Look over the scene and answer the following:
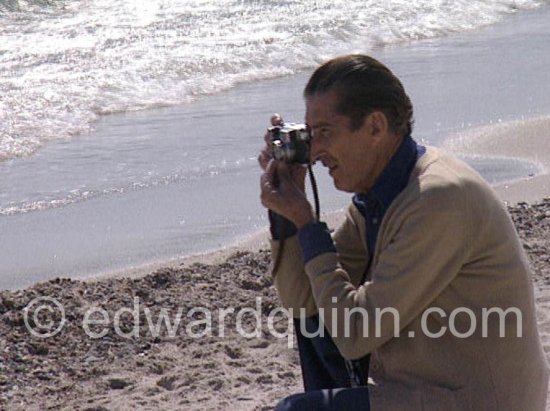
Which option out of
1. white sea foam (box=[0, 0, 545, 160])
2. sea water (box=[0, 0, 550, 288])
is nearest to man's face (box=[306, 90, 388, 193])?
sea water (box=[0, 0, 550, 288])

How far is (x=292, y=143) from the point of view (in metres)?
2.70

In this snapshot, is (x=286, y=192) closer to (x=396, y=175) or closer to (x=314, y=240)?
(x=314, y=240)

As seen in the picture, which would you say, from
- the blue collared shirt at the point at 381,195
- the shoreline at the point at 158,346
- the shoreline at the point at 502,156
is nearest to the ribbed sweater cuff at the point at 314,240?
the blue collared shirt at the point at 381,195

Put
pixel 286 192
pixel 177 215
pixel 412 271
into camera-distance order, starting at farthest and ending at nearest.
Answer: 1. pixel 177 215
2. pixel 286 192
3. pixel 412 271

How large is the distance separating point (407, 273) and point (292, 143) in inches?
15.2

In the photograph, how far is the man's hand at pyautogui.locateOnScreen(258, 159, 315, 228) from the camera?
2.70 m

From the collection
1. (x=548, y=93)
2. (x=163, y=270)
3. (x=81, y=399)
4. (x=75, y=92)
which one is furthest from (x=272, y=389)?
(x=75, y=92)

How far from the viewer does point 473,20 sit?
15.8 meters

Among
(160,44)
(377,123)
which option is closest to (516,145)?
(377,123)

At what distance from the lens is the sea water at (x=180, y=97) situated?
6797 mm

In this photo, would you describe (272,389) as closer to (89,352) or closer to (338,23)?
(89,352)

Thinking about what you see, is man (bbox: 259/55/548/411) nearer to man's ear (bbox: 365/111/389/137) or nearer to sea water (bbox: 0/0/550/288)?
man's ear (bbox: 365/111/389/137)

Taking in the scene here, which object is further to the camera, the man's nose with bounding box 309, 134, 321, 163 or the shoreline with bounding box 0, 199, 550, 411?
the shoreline with bounding box 0, 199, 550, 411

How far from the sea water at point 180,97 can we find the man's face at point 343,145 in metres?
3.49
